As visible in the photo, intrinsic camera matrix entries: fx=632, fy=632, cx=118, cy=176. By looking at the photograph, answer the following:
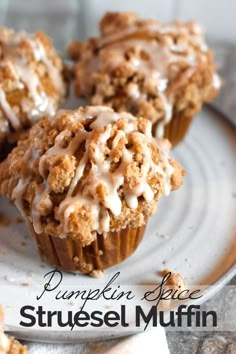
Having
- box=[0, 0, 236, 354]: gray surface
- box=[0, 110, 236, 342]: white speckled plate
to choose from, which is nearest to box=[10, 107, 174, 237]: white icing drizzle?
box=[0, 110, 236, 342]: white speckled plate

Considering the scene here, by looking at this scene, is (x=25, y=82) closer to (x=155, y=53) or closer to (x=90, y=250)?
(x=155, y=53)

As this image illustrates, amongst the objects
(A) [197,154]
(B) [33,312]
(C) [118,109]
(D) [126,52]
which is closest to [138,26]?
(D) [126,52]

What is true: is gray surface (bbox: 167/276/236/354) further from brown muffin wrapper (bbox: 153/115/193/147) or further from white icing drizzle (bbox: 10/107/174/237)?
brown muffin wrapper (bbox: 153/115/193/147)

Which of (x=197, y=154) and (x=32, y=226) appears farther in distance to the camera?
(x=197, y=154)

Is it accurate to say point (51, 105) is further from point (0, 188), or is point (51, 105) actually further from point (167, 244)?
point (167, 244)

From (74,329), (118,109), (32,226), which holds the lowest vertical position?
(74,329)

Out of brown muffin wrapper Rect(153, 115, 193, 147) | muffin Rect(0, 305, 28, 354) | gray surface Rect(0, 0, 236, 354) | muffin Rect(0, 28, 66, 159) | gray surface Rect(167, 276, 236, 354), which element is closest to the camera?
muffin Rect(0, 305, 28, 354)

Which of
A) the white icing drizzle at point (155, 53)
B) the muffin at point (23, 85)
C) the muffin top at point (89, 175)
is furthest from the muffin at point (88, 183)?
the white icing drizzle at point (155, 53)
